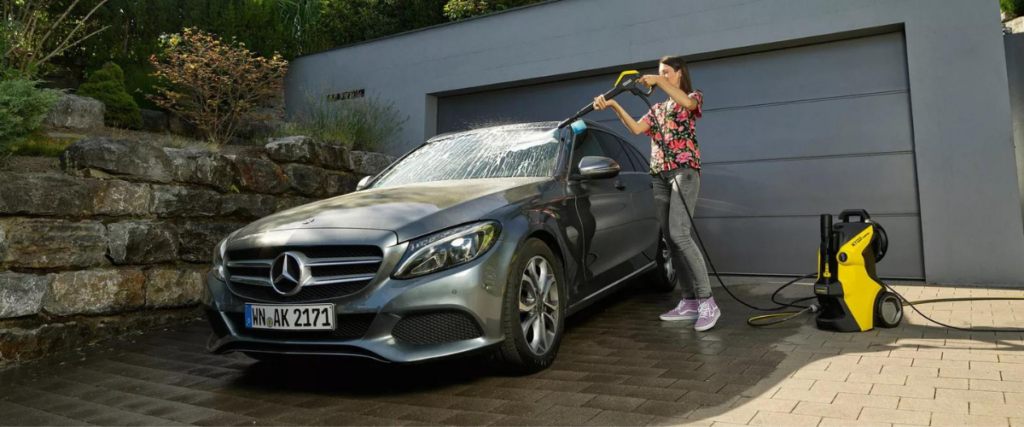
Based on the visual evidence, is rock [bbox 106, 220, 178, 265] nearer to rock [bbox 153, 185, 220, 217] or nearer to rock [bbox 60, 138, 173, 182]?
rock [bbox 153, 185, 220, 217]

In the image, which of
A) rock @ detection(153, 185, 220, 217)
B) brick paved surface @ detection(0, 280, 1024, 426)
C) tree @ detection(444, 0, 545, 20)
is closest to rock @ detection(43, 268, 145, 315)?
brick paved surface @ detection(0, 280, 1024, 426)

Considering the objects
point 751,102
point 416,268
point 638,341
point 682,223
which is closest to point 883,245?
point 682,223

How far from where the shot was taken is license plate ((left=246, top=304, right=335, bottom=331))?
2887mm

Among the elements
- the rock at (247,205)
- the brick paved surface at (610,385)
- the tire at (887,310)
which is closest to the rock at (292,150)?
the rock at (247,205)

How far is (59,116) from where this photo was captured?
6.45m

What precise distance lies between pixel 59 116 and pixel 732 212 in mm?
7185

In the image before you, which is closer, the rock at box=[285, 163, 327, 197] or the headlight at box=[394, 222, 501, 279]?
the headlight at box=[394, 222, 501, 279]

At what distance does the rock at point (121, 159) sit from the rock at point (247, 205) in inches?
22.9

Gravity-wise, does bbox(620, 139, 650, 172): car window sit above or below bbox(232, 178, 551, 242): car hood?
Answer: above

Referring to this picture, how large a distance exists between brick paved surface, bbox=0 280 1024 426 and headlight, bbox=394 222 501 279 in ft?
2.00

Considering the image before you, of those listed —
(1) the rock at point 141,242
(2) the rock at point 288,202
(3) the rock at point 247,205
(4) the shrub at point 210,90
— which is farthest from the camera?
(4) the shrub at point 210,90

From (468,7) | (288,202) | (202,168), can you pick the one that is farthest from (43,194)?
(468,7)

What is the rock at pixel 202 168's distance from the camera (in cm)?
544

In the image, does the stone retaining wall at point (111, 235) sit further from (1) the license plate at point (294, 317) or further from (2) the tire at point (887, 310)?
(2) the tire at point (887, 310)
